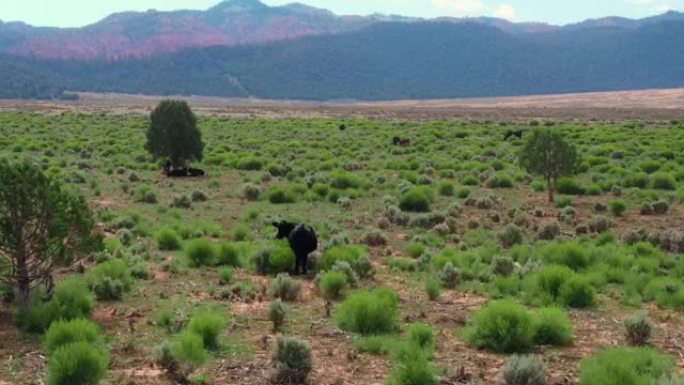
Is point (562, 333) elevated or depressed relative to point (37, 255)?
depressed

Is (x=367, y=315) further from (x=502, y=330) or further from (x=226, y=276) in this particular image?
(x=226, y=276)

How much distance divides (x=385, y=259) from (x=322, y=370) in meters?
6.16

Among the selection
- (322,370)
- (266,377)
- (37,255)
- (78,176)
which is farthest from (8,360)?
(78,176)

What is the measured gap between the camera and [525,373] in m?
7.85

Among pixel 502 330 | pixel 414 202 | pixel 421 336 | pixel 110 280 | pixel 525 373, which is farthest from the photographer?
pixel 414 202

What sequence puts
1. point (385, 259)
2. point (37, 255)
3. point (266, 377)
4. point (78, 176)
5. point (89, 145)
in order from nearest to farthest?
1. point (266, 377)
2. point (37, 255)
3. point (385, 259)
4. point (78, 176)
5. point (89, 145)

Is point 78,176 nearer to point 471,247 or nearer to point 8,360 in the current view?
point 471,247

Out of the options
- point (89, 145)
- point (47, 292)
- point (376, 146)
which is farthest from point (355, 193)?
point (89, 145)

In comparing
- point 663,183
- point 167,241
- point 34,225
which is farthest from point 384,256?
point 663,183

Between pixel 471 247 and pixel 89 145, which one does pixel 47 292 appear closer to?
pixel 471 247

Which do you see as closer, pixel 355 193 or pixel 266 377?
pixel 266 377

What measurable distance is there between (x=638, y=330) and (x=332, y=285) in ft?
15.1

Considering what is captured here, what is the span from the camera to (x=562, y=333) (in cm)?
939

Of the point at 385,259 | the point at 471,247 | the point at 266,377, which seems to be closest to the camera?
the point at 266,377
